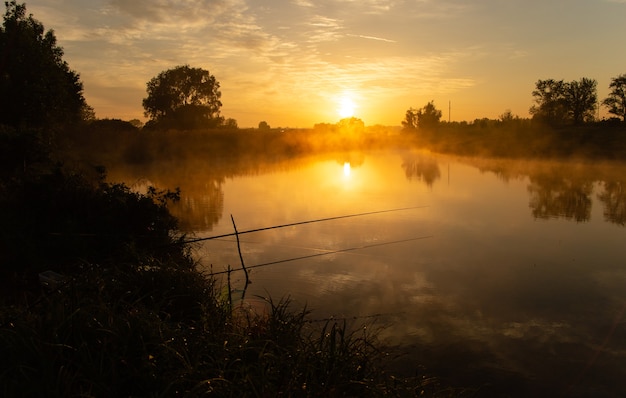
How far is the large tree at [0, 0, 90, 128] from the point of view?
2733cm

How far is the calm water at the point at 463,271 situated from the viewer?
7.52 meters

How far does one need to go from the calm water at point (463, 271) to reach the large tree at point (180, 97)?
49.3m

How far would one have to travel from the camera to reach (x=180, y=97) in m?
74.4

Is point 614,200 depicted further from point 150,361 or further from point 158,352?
point 150,361

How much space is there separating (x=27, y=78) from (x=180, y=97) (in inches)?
1864

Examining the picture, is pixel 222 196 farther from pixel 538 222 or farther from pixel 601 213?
pixel 601 213

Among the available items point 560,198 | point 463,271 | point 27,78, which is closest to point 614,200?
point 560,198

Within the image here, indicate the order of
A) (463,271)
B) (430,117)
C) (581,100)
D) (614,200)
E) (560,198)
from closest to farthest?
(463,271) → (614,200) → (560,198) → (581,100) → (430,117)

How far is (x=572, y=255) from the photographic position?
1338 cm

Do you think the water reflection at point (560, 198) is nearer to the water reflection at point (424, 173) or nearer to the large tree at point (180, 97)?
the water reflection at point (424, 173)

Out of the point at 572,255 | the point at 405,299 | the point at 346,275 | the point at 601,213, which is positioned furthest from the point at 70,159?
the point at 601,213

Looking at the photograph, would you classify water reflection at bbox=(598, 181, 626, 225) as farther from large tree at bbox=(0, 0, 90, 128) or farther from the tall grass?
large tree at bbox=(0, 0, 90, 128)

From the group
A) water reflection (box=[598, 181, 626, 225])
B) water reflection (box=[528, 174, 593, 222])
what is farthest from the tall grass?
water reflection (box=[598, 181, 626, 225])

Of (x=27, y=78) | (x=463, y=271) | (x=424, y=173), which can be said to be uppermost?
(x=27, y=78)
